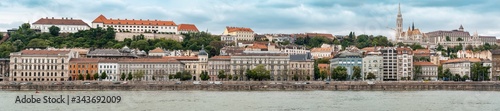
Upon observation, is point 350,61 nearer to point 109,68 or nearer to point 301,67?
point 301,67

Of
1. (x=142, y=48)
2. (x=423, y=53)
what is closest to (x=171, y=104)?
(x=142, y=48)

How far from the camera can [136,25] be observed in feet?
464

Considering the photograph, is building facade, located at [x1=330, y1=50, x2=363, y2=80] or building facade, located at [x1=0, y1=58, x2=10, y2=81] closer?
building facade, located at [x1=0, y1=58, x2=10, y2=81]

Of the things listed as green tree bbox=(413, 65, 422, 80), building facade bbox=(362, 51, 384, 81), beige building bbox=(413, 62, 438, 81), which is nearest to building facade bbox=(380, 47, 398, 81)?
building facade bbox=(362, 51, 384, 81)

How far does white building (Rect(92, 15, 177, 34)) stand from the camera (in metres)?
140

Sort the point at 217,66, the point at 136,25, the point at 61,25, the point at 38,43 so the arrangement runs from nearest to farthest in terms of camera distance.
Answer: the point at 217,66
the point at 38,43
the point at 61,25
the point at 136,25

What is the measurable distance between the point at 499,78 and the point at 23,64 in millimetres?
58069

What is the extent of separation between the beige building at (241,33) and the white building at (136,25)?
11.7m

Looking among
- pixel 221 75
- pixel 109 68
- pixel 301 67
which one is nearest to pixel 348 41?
pixel 301 67

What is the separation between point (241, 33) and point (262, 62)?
53.1 metres

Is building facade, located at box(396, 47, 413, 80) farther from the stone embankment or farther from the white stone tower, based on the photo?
the white stone tower

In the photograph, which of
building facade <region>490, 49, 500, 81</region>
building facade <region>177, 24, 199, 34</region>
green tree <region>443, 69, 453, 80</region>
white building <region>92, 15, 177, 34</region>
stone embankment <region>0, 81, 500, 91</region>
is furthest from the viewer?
building facade <region>177, 24, 199, 34</region>

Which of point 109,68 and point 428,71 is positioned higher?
point 109,68

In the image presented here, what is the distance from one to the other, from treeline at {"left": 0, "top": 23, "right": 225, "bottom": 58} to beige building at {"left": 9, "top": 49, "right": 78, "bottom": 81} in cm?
2363
